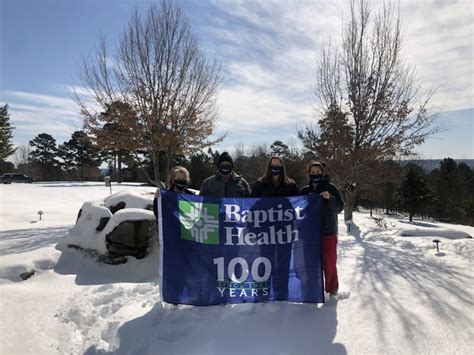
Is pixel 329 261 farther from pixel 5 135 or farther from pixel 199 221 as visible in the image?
pixel 5 135

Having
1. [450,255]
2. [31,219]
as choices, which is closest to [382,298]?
[450,255]

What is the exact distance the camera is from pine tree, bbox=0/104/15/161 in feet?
99.7

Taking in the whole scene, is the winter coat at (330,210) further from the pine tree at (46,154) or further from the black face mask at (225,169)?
the pine tree at (46,154)

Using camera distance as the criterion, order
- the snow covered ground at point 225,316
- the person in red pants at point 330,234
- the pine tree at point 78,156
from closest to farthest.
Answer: the snow covered ground at point 225,316, the person in red pants at point 330,234, the pine tree at point 78,156

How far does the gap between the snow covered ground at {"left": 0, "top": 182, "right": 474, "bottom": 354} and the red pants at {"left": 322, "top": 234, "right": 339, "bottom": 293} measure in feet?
0.77

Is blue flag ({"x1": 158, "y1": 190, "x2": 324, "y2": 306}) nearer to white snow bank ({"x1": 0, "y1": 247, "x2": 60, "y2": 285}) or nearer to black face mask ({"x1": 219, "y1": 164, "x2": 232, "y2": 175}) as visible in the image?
black face mask ({"x1": 219, "y1": 164, "x2": 232, "y2": 175})

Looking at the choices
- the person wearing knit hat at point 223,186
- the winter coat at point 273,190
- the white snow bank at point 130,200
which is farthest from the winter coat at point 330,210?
the white snow bank at point 130,200

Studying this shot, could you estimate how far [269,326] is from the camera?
3.38 metres

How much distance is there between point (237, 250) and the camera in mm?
3875

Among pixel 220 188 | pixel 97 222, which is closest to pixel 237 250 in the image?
pixel 220 188

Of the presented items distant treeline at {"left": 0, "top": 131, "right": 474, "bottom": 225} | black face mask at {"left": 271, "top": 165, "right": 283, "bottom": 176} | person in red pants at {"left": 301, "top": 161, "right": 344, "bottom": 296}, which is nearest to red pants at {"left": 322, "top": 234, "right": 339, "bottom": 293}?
person in red pants at {"left": 301, "top": 161, "right": 344, "bottom": 296}

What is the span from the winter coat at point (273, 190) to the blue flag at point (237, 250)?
0.20m

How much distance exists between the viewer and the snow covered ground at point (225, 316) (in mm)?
3072

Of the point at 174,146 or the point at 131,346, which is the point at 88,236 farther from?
the point at 174,146
